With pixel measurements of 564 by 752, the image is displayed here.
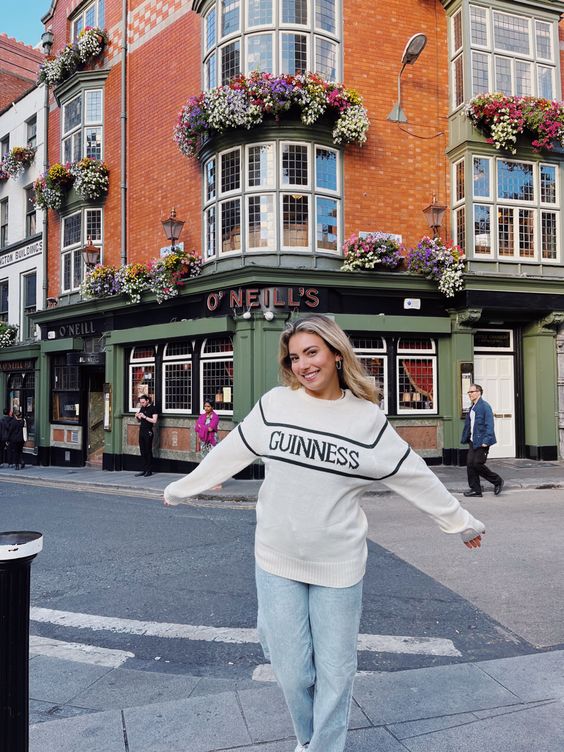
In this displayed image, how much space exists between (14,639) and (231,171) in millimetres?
13061

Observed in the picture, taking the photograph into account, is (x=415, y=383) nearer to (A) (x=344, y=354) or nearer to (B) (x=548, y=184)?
(B) (x=548, y=184)

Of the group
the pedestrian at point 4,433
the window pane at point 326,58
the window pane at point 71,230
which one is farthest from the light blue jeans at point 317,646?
the window pane at point 71,230

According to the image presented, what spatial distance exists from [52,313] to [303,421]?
18.3 metres

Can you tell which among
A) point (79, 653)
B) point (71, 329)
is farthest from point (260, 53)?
point (79, 653)

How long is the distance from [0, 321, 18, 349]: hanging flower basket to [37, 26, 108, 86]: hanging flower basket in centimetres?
845

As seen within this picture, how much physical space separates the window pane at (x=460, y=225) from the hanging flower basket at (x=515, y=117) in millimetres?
1666

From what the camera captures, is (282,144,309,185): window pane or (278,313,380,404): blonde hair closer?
(278,313,380,404): blonde hair

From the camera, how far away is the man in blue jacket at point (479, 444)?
1037cm

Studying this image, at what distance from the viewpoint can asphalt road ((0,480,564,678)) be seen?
13.7 feet

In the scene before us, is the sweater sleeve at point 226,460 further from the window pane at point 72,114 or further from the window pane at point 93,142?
the window pane at point 72,114

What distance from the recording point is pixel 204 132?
13922 millimetres

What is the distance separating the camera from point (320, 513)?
2348mm

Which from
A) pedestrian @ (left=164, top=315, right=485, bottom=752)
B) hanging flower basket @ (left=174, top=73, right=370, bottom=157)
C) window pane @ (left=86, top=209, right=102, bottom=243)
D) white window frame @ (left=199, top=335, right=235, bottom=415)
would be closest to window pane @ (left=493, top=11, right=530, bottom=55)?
hanging flower basket @ (left=174, top=73, right=370, bottom=157)

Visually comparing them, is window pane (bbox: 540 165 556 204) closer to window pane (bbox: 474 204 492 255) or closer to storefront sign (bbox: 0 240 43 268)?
window pane (bbox: 474 204 492 255)
